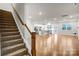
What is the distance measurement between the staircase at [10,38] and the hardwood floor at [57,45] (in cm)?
28

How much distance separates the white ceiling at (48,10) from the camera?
2.10 metres

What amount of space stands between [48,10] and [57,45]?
0.62 meters

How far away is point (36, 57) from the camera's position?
7.05 feet

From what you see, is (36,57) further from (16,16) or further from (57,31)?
(16,16)

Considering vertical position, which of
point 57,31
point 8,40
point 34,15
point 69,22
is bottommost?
point 8,40

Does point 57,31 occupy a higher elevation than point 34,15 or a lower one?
lower

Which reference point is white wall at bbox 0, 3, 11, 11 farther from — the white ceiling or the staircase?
the white ceiling

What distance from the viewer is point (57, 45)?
213 cm

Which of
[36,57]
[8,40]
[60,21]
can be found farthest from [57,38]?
[8,40]

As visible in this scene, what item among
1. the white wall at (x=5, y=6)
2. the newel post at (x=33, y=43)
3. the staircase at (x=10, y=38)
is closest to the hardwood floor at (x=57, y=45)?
the newel post at (x=33, y=43)

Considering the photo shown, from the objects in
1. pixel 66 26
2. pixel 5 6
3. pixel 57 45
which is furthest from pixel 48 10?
pixel 5 6

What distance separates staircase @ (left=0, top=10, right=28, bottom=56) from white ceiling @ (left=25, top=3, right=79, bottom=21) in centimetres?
33

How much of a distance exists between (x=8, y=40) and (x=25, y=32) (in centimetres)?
32

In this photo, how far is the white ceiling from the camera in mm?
2104
